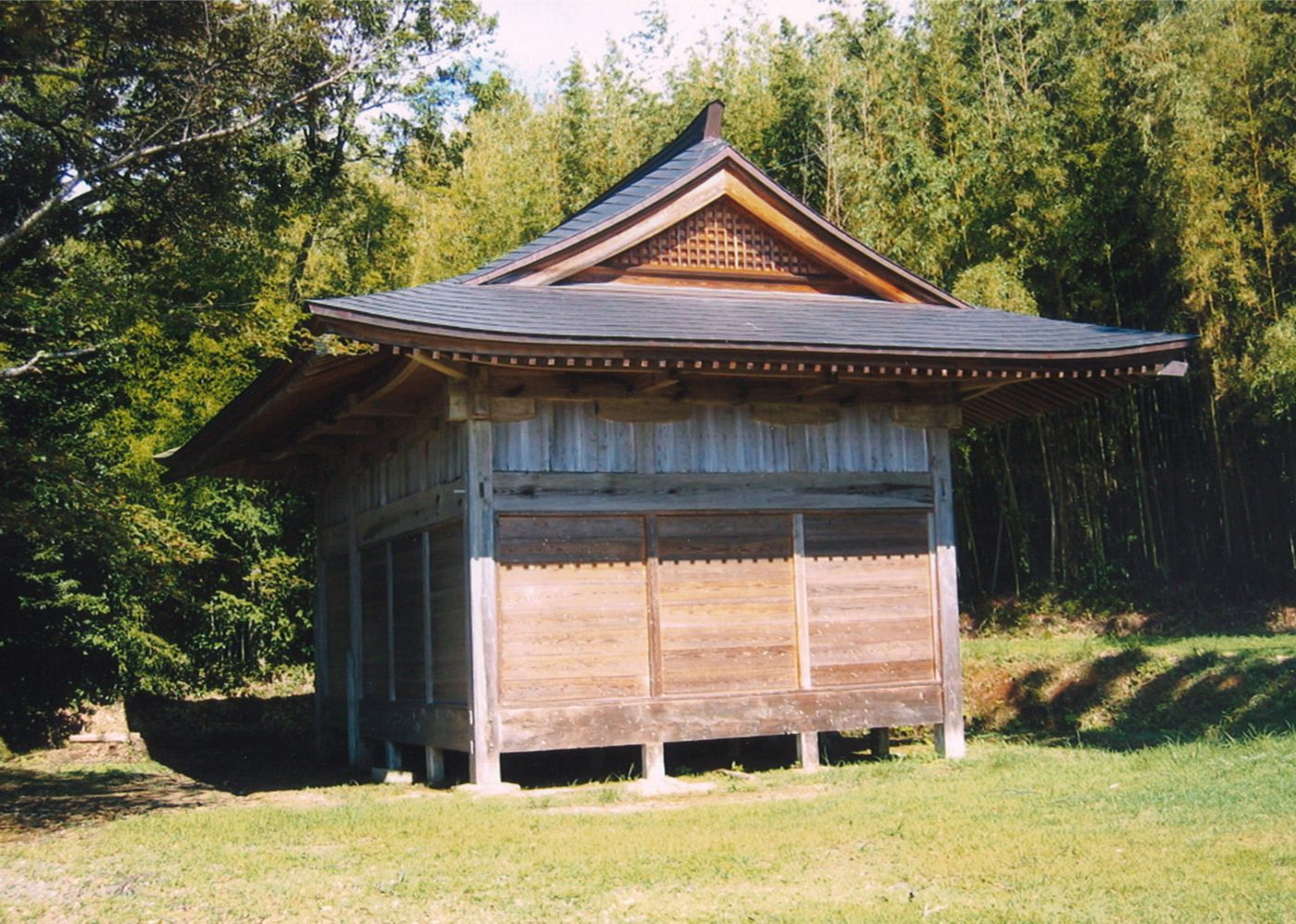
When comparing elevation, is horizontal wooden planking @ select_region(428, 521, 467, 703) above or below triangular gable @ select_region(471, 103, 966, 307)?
below

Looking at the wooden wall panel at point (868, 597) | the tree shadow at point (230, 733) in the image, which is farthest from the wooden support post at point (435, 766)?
the tree shadow at point (230, 733)

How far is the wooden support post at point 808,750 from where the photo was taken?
→ 429 inches

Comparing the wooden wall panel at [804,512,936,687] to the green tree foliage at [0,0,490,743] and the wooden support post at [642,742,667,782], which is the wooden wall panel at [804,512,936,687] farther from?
the green tree foliage at [0,0,490,743]

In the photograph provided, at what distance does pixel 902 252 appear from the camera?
18344 mm

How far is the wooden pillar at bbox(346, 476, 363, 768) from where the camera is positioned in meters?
13.4

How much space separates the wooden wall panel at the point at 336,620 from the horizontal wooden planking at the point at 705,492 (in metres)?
4.37

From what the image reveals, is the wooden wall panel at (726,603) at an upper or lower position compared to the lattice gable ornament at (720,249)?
lower

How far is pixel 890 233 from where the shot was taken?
18672 mm

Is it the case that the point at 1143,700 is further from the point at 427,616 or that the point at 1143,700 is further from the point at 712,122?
the point at 427,616

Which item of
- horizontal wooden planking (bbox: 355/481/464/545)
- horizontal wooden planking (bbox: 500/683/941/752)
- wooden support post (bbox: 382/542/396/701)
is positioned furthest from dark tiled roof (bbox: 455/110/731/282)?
horizontal wooden planking (bbox: 500/683/941/752)

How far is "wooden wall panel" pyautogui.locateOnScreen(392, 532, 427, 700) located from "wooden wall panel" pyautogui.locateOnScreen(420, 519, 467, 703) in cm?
38

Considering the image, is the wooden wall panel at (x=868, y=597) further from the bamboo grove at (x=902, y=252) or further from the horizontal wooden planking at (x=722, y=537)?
the bamboo grove at (x=902, y=252)

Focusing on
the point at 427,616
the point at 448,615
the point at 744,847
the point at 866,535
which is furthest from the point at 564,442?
the point at 744,847

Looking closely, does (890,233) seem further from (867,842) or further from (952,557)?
(867,842)
